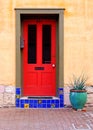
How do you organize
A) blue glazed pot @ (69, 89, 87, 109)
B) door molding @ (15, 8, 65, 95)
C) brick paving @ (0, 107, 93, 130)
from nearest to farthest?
brick paving @ (0, 107, 93, 130), blue glazed pot @ (69, 89, 87, 109), door molding @ (15, 8, 65, 95)

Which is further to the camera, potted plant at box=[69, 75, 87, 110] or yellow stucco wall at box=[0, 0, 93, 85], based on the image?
yellow stucco wall at box=[0, 0, 93, 85]

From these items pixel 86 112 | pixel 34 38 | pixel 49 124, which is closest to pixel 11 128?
pixel 49 124

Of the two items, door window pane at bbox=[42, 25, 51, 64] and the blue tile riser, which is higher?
door window pane at bbox=[42, 25, 51, 64]

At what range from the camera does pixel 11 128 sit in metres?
9.52

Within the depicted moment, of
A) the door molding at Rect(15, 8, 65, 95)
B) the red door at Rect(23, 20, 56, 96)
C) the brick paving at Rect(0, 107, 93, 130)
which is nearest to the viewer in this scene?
the brick paving at Rect(0, 107, 93, 130)

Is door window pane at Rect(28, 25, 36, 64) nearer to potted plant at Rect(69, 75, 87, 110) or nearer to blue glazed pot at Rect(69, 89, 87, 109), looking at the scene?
potted plant at Rect(69, 75, 87, 110)

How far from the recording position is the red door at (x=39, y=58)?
12.7 metres

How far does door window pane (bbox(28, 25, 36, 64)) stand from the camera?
1276cm

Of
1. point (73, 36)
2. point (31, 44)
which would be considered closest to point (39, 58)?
point (31, 44)

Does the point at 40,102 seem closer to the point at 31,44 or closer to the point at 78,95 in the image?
the point at 78,95

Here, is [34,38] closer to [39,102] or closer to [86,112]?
[39,102]

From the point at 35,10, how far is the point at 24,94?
2564mm

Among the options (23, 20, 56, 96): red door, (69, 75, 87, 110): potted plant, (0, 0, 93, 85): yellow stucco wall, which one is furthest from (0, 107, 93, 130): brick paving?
(0, 0, 93, 85): yellow stucco wall

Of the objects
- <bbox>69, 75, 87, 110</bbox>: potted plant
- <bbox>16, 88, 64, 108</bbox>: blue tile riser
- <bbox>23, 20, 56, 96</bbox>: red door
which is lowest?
<bbox>16, 88, 64, 108</bbox>: blue tile riser
